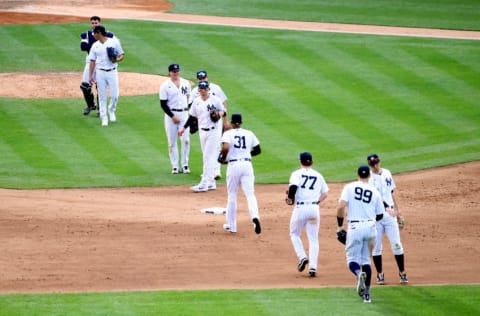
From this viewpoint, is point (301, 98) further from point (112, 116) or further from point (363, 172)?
point (363, 172)

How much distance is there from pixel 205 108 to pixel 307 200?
16.3ft

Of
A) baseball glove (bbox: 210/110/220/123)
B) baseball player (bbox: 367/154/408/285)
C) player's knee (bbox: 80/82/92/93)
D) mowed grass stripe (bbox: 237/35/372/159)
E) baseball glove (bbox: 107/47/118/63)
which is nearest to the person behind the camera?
baseball player (bbox: 367/154/408/285)

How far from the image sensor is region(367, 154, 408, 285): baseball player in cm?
1527

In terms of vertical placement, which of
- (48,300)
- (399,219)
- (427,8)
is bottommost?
(48,300)

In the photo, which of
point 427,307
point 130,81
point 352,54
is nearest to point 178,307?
point 427,307

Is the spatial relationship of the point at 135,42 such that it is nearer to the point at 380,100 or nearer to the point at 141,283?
the point at 380,100

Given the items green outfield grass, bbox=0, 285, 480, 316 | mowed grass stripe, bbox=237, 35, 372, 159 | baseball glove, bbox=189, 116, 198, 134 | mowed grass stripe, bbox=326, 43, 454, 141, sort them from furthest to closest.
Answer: mowed grass stripe, bbox=326, 43, 454, 141 < mowed grass stripe, bbox=237, 35, 372, 159 < baseball glove, bbox=189, 116, 198, 134 < green outfield grass, bbox=0, 285, 480, 316

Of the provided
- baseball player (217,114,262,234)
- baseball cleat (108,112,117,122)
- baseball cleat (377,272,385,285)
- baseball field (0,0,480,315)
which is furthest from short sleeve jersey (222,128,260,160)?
baseball cleat (108,112,117,122)

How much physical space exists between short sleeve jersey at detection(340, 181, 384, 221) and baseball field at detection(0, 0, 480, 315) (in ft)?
3.57

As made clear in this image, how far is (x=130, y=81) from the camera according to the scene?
29.6 meters

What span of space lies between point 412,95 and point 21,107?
9724 millimetres

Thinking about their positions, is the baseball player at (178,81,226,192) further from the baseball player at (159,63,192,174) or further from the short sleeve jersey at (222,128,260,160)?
the short sleeve jersey at (222,128,260,160)

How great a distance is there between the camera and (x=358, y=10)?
3916 cm

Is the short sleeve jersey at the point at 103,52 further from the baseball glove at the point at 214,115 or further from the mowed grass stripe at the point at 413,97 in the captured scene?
the mowed grass stripe at the point at 413,97
